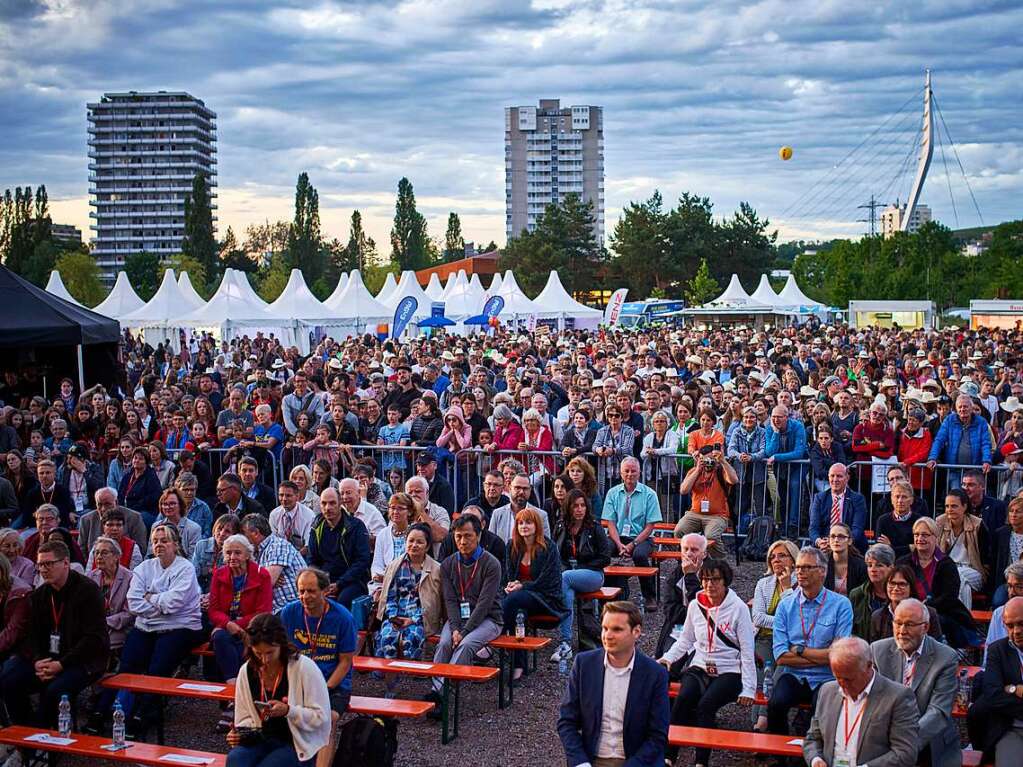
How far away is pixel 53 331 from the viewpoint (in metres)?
15.3

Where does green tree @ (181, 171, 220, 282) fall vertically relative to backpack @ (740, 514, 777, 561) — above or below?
above

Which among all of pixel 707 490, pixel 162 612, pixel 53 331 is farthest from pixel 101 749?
pixel 53 331

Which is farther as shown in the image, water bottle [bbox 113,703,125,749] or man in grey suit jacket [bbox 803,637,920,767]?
water bottle [bbox 113,703,125,749]

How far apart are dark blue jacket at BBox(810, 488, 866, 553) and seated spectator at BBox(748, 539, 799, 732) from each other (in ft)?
6.60

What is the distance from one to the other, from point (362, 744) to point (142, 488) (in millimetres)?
5162

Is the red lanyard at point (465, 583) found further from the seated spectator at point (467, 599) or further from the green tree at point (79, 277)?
the green tree at point (79, 277)

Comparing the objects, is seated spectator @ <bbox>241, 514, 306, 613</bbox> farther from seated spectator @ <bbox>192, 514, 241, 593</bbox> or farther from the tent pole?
the tent pole

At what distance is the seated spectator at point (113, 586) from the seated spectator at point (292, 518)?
1.40m

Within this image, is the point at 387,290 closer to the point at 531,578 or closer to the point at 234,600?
the point at 531,578

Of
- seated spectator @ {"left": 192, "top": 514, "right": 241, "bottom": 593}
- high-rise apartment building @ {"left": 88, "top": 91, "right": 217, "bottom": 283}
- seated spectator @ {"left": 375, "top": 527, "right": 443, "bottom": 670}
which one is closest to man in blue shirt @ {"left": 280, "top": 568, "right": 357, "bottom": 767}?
seated spectator @ {"left": 375, "top": 527, "right": 443, "bottom": 670}

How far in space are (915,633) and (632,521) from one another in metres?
3.79

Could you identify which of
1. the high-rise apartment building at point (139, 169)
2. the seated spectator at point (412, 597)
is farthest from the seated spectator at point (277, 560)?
the high-rise apartment building at point (139, 169)

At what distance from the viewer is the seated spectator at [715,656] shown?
573cm

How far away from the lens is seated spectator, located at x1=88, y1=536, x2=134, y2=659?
6.83 m
